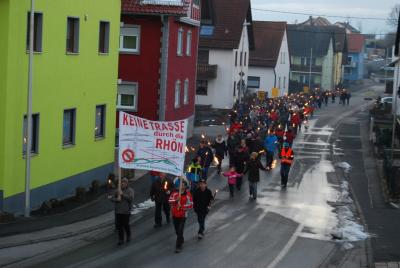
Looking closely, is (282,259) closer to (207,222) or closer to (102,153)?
(207,222)

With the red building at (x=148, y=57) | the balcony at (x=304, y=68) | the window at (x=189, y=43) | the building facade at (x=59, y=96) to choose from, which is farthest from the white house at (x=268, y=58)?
the building facade at (x=59, y=96)

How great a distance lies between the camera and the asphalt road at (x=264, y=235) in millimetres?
16562

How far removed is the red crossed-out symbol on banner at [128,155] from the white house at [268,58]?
55945 mm

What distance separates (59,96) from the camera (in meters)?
22.9

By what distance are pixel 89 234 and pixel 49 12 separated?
21.1ft

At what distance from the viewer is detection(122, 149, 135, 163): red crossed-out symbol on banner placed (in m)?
18.5

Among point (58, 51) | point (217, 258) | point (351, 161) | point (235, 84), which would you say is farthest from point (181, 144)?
point (235, 84)

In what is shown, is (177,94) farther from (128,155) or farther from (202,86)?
(128,155)

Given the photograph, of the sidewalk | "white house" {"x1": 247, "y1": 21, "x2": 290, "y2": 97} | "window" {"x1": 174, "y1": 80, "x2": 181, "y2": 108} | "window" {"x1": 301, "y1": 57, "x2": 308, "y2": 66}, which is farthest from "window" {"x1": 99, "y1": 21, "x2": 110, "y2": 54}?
"window" {"x1": 301, "y1": 57, "x2": 308, "y2": 66}

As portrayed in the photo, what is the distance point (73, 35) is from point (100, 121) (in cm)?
395

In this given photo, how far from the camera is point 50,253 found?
54.7 ft

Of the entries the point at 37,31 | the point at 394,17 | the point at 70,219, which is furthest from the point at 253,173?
the point at 394,17

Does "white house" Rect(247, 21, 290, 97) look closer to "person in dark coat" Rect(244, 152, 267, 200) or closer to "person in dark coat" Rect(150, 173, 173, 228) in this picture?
"person in dark coat" Rect(244, 152, 267, 200)

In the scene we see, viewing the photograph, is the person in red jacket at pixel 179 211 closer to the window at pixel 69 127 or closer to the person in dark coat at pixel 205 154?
the window at pixel 69 127
